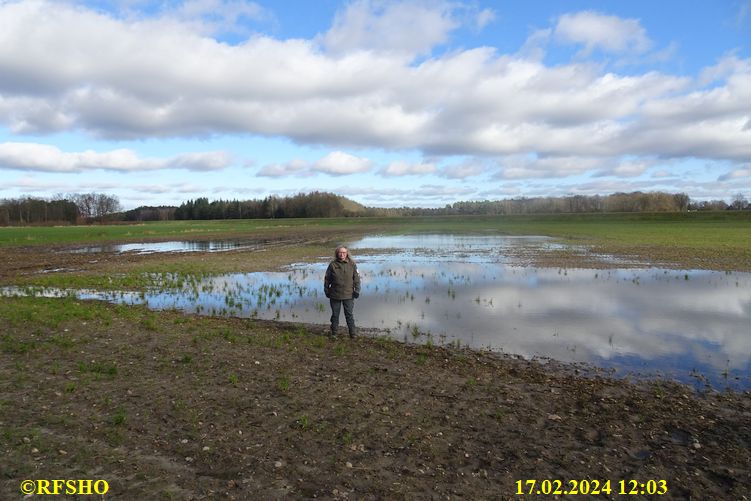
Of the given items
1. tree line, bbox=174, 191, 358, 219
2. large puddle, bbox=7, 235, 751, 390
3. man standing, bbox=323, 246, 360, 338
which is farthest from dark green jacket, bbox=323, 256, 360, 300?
tree line, bbox=174, 191, 358, 219

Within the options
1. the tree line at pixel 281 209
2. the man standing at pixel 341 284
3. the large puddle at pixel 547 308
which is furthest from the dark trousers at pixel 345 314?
the tree line at pixel 281 209

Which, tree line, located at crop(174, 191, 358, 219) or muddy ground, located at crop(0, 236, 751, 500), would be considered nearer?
muddy ground, located at crop(0, 236, 751, 500)

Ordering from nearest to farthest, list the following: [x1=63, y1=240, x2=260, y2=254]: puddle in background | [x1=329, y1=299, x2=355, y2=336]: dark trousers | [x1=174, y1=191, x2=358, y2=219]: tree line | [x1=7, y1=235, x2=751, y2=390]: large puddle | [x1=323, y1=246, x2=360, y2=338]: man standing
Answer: [x1=7, y1=235, x2=751, y2=390]: large puddle < [x1=329, y1=299, x2=355, y2=336]: dark trousers < [x1=323, y1=246, x2=360, y2=338]: man standing < [x1=63, y1=240, x2=260, y2=254]: puddle in background < [x1=174, y1=191, x2=358, y2=219]: tree line

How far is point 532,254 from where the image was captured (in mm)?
33938

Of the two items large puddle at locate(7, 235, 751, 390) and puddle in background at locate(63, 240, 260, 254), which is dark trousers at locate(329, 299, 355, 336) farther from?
puddle in background at locate(63, 240, 260, 254)

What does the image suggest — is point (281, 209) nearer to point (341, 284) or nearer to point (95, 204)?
point (95, 204)

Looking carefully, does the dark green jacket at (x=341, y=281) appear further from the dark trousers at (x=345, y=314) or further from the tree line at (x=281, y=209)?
the tree line at (x=281, y=209)

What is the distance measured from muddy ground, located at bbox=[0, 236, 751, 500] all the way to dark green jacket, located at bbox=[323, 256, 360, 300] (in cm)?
163

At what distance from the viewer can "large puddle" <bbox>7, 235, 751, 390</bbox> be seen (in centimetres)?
1040

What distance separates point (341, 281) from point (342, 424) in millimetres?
5450

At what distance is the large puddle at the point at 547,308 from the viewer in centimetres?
1040

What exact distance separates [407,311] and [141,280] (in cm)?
1359

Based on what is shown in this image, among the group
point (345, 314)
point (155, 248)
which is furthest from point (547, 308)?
point (155, 248)

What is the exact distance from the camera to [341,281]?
1179 cm
